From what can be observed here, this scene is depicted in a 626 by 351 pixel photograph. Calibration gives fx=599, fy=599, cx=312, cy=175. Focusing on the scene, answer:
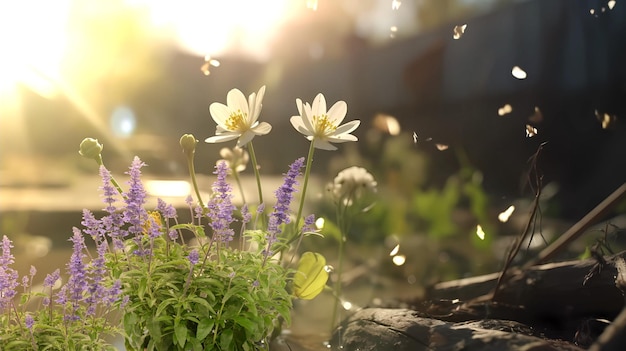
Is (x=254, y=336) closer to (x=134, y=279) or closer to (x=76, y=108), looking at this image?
(x=134, y=279)

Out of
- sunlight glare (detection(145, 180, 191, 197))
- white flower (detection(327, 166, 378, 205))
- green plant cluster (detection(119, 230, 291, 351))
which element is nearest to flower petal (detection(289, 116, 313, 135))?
green plant cluster (detection(119, 230, 291, 351))

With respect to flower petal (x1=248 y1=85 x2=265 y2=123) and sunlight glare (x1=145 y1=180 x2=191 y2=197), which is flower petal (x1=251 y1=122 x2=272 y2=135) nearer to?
flower petal (x1=248 y1=85 x2=265 y2=123)

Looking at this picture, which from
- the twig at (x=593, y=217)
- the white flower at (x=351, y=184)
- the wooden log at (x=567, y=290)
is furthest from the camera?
the white flower at (x=351, y=184)

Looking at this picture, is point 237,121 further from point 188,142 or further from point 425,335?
point 425,335

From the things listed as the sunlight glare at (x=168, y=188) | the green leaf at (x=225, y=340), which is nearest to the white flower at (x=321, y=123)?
the green leaf at (x=225, y=340)

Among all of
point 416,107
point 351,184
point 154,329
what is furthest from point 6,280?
point 416,107

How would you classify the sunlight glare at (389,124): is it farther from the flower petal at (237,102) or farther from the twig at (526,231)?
the flower petal at (237,102)

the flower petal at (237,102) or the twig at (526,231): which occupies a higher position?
the flower petal at (237,102)
